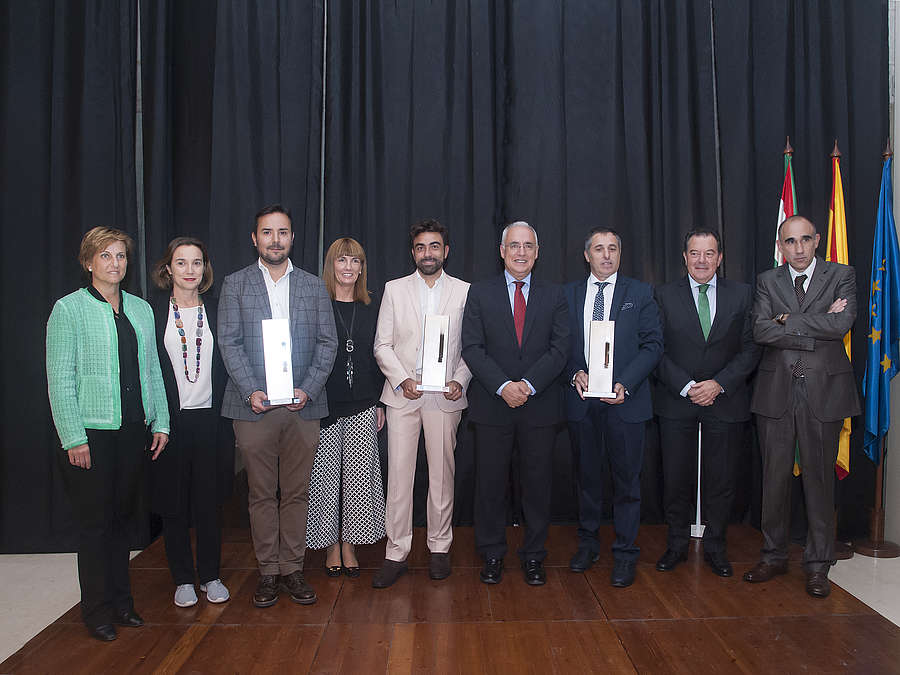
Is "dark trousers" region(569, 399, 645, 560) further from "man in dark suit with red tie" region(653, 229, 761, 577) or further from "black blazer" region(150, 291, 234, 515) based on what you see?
"black blazer" region(150, 291, 234, 515)

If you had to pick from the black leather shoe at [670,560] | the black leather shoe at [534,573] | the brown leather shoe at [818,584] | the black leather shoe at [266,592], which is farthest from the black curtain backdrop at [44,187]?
the brown leather shoe at [818,584]

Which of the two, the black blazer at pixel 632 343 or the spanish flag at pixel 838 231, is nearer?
the black blazer at pixel 632 343

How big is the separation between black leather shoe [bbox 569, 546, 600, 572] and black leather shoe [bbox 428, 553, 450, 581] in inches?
26.6

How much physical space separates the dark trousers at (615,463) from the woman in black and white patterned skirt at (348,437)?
1116 millimetres

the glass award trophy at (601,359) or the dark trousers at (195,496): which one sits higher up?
the glass award trophy at (601,359)

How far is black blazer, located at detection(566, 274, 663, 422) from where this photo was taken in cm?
324

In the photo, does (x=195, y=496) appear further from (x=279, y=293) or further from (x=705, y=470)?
(x=705, y=470)

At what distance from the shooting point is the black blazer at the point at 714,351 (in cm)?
335

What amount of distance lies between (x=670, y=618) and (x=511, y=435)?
110 centimetres

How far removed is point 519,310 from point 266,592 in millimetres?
1857

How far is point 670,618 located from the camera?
9.51 feet

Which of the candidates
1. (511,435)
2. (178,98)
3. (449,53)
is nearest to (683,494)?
(511,435)

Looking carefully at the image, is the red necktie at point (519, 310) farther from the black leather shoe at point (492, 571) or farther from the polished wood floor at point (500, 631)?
the polished wood floor at point (500, 631)

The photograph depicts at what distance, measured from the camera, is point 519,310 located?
3285 millimetres
